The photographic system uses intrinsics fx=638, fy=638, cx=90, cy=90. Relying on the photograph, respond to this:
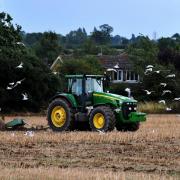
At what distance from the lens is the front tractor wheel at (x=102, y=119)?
72.9 ft

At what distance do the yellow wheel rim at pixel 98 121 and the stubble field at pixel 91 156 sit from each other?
7.57 ft

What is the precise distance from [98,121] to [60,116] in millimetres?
1777

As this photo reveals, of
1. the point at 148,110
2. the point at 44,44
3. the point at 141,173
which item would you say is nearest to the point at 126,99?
the point at 141,173

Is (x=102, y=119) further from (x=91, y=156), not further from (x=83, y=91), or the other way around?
(x=91, y=156)

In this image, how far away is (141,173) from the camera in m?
12.1

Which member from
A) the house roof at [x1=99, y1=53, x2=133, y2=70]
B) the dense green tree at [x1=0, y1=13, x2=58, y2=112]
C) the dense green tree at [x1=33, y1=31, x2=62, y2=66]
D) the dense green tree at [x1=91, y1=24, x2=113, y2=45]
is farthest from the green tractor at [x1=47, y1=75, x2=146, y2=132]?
the dense green tree at [x1=91, y1=24, x2=113, y2=45]

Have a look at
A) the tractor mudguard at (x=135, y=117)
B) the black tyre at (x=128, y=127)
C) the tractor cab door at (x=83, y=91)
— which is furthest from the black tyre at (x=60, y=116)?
the tractor mudguard at (x=135, y=117)

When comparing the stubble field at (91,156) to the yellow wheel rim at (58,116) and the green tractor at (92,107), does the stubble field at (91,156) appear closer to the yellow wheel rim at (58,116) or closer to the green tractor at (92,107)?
the green tractor at (92,107)

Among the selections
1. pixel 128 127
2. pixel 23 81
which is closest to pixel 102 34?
pixel 23 81

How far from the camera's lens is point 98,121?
74.7 ft

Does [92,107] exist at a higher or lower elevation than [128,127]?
higher

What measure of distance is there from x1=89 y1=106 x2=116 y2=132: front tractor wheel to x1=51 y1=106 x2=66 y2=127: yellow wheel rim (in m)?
1.40

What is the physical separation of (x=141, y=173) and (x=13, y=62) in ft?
117

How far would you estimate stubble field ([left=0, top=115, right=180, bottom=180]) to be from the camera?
11.8 meters
